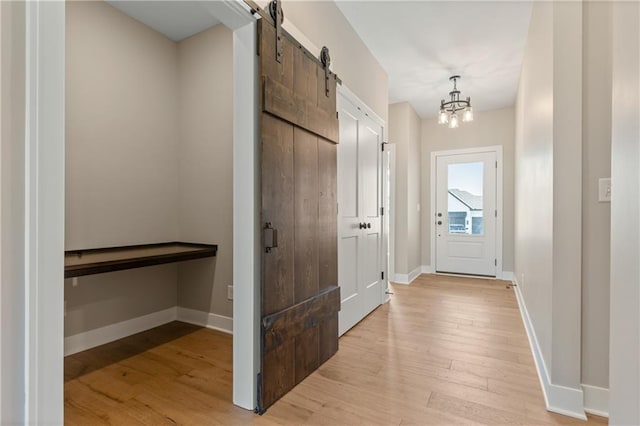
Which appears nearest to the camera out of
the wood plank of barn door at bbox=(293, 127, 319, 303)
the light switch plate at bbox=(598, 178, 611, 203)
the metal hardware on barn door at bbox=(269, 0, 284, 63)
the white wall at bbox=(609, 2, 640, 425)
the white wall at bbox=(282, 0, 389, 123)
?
the white wall at bbox=(609, 2, 640, 425)

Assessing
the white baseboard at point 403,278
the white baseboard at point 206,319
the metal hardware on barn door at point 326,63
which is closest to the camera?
the metal hardware on barn door at point 326,63

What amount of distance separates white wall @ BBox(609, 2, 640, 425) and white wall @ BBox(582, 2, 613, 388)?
1.14 m

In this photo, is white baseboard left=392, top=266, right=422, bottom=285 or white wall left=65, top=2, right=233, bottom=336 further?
white baseboard left=392, top=266, right=422, bottom=285

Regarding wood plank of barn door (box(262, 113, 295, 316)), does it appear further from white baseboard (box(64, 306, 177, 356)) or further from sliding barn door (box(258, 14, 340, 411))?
white baseboard (box(64, 306, 177, 356))

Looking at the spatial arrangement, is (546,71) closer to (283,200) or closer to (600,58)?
(600,58)

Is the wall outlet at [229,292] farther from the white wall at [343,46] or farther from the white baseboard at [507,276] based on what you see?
the white baseboard at [507,276]

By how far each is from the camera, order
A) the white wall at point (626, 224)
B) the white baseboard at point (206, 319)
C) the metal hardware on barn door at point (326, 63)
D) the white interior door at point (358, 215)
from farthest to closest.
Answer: the white baseboard at point (206, 319) < the white interior door at point (358, 215) < the metal hardware on barn door at point (326, 63) < the white wall at point (626, 224)

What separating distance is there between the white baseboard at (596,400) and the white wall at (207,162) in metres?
2.45

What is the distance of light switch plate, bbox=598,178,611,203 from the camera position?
164 cm

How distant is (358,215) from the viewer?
9.86 ft

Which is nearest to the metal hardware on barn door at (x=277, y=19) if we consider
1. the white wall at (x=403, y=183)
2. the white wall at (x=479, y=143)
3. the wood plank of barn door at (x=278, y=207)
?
the wood plank of barn door at (x=278, y=207)

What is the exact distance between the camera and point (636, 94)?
2.08 ft

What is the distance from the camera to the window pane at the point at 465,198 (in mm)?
5309

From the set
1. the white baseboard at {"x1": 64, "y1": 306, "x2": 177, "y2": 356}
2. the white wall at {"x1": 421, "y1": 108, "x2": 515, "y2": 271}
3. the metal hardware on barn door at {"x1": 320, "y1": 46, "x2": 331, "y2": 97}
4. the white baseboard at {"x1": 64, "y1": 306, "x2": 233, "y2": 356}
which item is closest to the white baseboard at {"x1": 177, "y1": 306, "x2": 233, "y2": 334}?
the white baseboard at {"x1": 64, "y1": 306, "x2": 233, "y2": 356}
